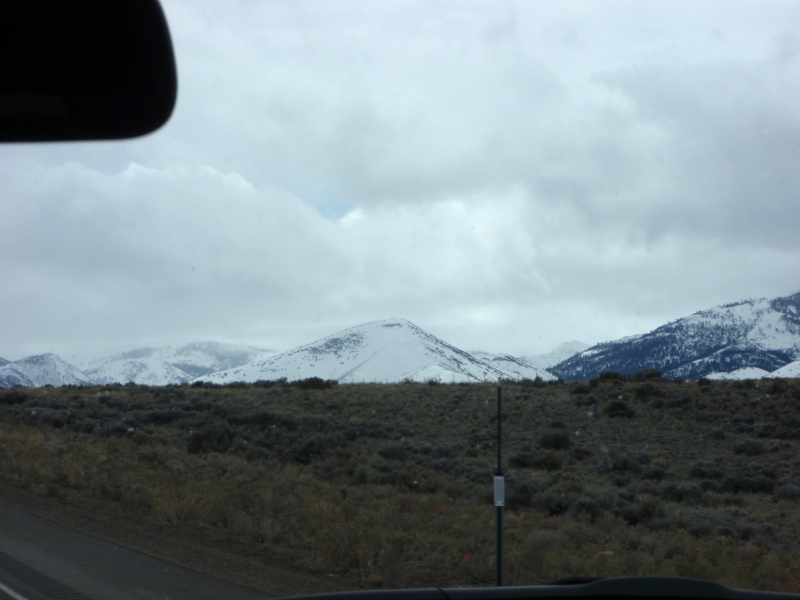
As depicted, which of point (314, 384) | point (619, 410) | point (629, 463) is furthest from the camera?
point (314, 384)

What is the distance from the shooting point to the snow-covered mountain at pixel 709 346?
391ft

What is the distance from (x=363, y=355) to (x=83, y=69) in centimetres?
15659

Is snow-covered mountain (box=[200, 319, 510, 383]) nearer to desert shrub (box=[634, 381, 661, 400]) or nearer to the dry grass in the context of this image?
desert shrub (box=[634, 381, 661, 400])

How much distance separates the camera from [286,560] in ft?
41.7

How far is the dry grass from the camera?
12.9m

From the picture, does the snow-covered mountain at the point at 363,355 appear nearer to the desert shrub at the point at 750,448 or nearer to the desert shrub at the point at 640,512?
the desert shrub at the point at 750,448

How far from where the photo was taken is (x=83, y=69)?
123 inches

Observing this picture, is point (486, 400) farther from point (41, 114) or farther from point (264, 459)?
point (41, 114)

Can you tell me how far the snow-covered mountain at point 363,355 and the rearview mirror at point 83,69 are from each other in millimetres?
104570

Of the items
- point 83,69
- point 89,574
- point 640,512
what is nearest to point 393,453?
point 640,512

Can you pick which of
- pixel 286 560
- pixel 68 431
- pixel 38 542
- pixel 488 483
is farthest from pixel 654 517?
pixel 68 431

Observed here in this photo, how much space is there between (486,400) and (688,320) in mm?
135026

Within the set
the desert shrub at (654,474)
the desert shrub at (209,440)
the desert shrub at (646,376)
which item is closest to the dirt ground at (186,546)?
the desert shrub at (209,440)

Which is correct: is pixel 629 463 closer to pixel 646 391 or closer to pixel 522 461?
pixel 522 461
